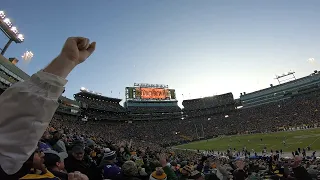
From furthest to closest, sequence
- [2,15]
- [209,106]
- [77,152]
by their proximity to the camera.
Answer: [209,106] → [2,15] → [77,152]

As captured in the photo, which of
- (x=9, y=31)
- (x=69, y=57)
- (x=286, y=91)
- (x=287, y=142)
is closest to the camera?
(x=69, y=57)

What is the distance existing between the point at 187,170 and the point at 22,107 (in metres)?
4.99

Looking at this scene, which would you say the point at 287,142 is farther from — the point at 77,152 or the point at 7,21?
the point at 7,21

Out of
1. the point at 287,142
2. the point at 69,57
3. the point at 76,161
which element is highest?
the point at 287,142

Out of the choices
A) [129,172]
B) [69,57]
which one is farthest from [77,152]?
[69,57]

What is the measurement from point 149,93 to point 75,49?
102039mm

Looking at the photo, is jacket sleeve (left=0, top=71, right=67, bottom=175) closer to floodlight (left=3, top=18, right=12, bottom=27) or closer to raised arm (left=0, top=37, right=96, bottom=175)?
raised arm (left=0, top=37, right=96, bottom=175)

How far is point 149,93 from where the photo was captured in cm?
10338

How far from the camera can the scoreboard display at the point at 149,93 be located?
330 feet

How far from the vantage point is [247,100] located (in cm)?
14012

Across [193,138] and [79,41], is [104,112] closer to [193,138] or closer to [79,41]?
[193,138]

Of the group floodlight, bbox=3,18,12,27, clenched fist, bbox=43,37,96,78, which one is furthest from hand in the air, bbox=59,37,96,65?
floodlight, bbox=3,18,12,27

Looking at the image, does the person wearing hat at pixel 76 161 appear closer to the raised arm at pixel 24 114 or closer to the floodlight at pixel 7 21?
the raised arm at pixel 24 114

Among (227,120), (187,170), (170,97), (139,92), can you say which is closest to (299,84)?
(227,120)
